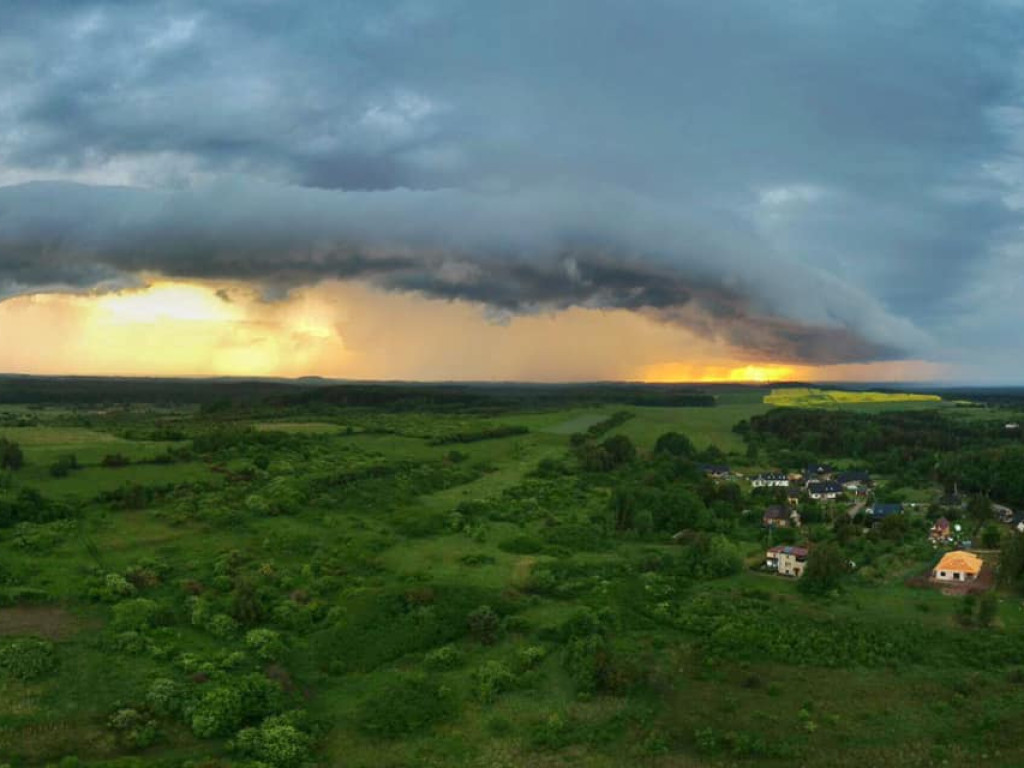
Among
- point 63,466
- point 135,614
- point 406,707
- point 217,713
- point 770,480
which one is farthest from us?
point 770,480

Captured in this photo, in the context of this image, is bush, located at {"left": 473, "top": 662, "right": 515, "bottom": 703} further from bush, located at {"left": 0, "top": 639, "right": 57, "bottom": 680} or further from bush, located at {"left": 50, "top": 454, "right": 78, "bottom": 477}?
bush, located at {"left": 50, "top": 454, "right": 78, "bottom": 477}

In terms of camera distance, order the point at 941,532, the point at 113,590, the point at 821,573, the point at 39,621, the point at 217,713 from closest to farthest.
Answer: the point at 217,713
the point at 39,621
the point at 113,590
the point at 821,573
the point at 941,532

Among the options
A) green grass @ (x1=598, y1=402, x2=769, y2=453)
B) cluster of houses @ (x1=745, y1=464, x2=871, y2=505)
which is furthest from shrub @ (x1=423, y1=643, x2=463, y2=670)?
green grass @ (x1=598, y1=402, x2=769, y2=453)

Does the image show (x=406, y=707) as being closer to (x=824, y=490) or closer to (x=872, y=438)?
(x=824, y=490)

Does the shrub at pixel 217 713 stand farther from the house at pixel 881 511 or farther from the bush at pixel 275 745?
the house at pixel 881 511

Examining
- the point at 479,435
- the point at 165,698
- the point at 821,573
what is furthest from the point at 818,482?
the point at 165,698

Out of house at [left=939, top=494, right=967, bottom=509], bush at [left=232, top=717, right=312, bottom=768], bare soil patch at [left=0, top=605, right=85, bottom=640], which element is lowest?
bush at [left=232, top=717, right=312, bottom=768]

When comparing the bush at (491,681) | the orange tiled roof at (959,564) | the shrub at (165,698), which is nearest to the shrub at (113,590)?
the shrub at (165,698)

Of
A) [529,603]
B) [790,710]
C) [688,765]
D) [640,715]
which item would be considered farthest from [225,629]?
[790,710]
